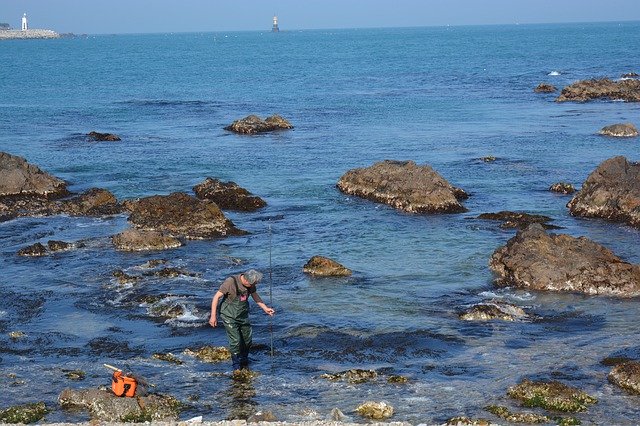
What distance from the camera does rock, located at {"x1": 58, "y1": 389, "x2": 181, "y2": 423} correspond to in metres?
14.4

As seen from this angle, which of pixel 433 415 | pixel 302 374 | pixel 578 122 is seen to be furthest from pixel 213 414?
pixel 578 122

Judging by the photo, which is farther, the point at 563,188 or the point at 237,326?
the point at 563,188

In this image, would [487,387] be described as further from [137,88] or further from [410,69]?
[410,69]

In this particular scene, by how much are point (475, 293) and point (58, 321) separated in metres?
9.33

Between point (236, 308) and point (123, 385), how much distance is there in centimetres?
269

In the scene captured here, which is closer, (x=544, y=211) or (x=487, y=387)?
(x=487, y=387)

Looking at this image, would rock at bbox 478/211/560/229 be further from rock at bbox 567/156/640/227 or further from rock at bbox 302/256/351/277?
rock at bbox 302/256/351/277

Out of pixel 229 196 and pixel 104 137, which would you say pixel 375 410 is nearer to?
pixel 229 196

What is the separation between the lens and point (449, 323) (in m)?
19.5

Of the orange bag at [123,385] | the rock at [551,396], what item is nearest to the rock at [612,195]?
the rock at [551,396]

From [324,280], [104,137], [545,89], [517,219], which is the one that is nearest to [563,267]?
[324,280]

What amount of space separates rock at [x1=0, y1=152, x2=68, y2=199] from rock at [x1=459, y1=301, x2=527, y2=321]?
57.5 ft

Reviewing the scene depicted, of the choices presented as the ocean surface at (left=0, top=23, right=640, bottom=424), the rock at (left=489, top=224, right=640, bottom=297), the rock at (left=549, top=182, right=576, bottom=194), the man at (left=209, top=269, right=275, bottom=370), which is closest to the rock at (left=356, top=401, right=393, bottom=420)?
the ocean surface at (left=0, top=23, right=640, bottom=424)

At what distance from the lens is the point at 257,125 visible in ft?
166
